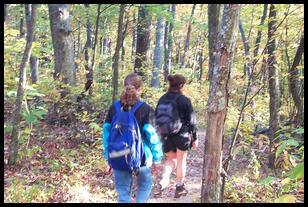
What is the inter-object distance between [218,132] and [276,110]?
3.69 metres

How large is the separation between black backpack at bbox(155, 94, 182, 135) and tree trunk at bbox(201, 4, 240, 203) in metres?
1.17

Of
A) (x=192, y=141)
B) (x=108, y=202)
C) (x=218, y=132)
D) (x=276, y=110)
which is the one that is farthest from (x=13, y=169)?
(x=276, y=110)

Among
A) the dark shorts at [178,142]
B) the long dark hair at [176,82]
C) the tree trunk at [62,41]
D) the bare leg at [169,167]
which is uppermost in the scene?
the tree trunk at [62,41]

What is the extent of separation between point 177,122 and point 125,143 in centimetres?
137

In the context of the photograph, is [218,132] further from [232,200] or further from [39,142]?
[39,142]

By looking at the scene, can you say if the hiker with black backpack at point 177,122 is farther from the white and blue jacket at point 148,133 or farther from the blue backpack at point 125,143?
the blue backpack at point 125,143

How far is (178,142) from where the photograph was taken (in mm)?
4051

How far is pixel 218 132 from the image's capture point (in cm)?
272

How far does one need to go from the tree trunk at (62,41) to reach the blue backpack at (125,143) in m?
4.85

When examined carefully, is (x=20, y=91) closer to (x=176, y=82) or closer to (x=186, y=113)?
(x=176, y=82)

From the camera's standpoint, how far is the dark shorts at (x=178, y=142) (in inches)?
158

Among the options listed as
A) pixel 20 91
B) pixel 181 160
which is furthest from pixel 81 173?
pixel 181 160

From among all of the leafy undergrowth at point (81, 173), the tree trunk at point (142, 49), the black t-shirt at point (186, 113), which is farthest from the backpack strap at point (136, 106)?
the tree trunk at point (142, 49)

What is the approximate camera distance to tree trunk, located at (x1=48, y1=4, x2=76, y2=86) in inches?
274
